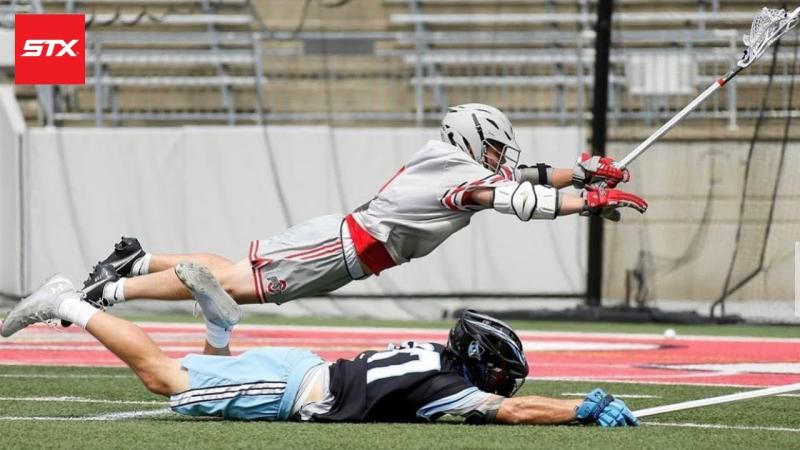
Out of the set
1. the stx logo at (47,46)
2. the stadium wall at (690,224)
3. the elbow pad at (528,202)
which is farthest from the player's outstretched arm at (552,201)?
the stx logo at (47,46)

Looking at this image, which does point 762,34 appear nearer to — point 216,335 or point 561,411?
point 561,411

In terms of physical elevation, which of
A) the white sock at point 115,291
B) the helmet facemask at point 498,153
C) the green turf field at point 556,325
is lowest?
the green turf field at point 556,325

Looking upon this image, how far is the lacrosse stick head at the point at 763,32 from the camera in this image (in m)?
7.67

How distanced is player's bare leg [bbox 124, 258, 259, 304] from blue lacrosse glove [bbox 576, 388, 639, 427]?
1.91 metres

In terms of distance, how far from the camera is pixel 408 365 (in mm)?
5512

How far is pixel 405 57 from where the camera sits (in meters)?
14.4

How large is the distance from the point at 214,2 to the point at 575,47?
422cm

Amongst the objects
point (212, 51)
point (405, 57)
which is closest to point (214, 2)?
point (212, 51)

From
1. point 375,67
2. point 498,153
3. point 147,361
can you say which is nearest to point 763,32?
point 498,153

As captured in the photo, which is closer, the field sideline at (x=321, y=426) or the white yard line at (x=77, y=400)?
the field sideline at (x=321, y=426)

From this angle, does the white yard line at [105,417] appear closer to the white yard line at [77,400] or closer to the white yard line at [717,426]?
the white yard line at [77,400]

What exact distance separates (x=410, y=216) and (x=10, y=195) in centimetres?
792

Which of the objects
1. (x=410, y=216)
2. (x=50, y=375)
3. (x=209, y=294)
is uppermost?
(x=410, y=216)

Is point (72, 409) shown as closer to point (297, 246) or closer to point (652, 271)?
point (297, 246)
